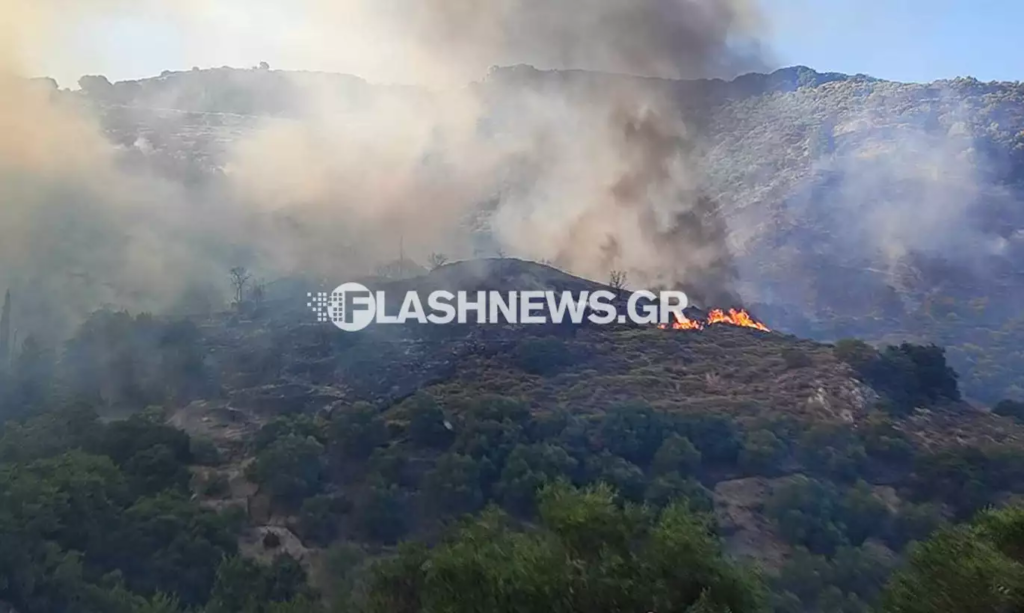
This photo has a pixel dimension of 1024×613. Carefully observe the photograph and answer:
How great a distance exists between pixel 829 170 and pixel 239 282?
232 feet

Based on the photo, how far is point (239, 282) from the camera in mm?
74625

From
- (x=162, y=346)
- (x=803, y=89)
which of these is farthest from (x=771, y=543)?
(x=803, y=89)

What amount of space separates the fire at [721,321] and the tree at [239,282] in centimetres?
3211

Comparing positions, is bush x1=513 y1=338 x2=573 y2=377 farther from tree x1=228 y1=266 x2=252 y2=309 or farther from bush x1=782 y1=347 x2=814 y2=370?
tree x1=228 y1=266 x2=252 y2=309

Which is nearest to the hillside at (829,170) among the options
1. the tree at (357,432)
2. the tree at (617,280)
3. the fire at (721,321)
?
the fire at (721,321)

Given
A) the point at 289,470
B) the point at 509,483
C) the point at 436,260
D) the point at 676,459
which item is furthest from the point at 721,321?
the point at 289,470

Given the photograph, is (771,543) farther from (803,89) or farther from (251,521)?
(803,89)

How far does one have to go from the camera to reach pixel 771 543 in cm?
4528

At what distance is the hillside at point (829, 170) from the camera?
92125mm

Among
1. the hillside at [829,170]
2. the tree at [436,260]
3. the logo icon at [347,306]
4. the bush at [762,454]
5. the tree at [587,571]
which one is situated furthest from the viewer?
the hillside at [829,170]

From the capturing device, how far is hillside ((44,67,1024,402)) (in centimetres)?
9212

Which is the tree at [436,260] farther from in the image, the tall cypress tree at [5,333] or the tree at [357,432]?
the tall cypress tree at [5,333]

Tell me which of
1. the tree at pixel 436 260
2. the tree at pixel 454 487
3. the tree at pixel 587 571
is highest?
the tree at pixel 436 260

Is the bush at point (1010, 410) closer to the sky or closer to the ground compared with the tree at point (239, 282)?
closer to the ground
